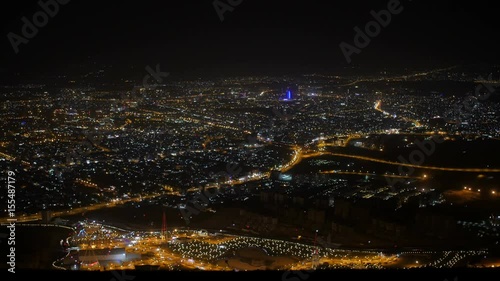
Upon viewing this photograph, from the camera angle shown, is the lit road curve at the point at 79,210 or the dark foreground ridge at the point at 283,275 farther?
the lit road curve at the point at 79,210

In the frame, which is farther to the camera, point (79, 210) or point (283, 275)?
point (79, 210)

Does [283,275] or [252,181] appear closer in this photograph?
[283,275]

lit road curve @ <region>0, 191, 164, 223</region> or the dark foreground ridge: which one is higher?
the dark foreground ridge

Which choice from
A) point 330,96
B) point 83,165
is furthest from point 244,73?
point 83,165

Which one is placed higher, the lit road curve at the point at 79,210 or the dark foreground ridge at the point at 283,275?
the dark foreground ridge at the point at 283,275

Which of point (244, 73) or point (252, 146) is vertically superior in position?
point (244, 73)

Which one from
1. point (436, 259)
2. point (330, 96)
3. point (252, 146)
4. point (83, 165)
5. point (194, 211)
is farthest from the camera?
point (330, 96)

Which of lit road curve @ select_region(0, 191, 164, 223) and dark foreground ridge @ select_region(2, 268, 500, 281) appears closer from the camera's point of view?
dark foreground ridge @ select_region(2, 268, 500, 281)

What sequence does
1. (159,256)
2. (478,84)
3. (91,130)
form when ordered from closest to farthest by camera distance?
(159,256) < (91,130) < (478,84)

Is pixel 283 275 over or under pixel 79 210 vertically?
over

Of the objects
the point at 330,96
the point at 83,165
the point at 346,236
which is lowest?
the point at 346,236

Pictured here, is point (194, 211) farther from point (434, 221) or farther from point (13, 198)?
point (434, 221)
